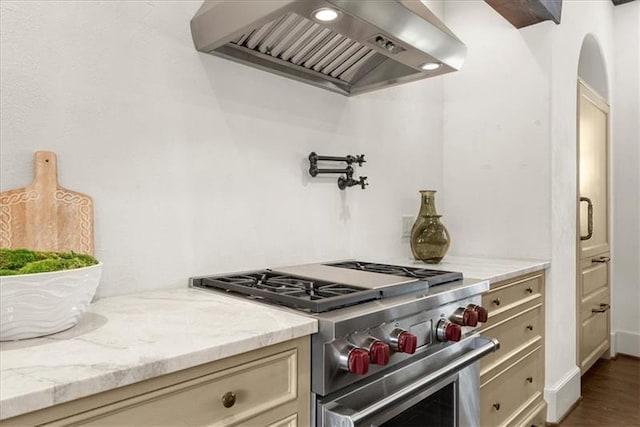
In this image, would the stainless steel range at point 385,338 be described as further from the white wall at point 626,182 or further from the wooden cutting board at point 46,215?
the white wall at point 626,182

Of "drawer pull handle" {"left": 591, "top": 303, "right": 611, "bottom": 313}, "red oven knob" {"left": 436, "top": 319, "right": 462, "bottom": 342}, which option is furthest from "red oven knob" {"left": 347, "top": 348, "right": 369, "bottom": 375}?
"drawer pull handle" {"left": 591, "top": 303, "right": 611, "bottom": 313}

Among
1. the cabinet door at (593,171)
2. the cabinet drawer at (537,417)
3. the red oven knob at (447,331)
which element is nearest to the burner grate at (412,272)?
the red oven knob at (447,331)

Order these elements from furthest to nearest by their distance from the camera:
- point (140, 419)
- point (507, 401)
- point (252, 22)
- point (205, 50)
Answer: point (507, 401) → point (205, 50) → point (252, 22) → point (140, 419)

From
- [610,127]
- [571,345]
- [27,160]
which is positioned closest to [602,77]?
[610,127]

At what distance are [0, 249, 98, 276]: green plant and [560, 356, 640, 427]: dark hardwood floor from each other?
2.53 meters

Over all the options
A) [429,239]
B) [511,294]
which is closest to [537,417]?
[511,294]

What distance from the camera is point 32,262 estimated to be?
864 millimetres

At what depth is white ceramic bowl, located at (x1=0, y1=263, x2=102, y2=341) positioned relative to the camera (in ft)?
2.61

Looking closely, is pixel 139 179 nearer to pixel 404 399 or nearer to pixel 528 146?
pixel 404 399

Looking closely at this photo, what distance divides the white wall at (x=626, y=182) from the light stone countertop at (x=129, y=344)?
3546 millimetres

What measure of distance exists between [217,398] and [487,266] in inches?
63.8

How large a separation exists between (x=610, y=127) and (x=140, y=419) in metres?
3.87

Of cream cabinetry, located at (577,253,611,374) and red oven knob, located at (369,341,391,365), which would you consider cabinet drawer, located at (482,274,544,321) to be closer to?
cream cabinetry, located at (577,253,611,374)

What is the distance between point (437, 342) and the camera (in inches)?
54.3
